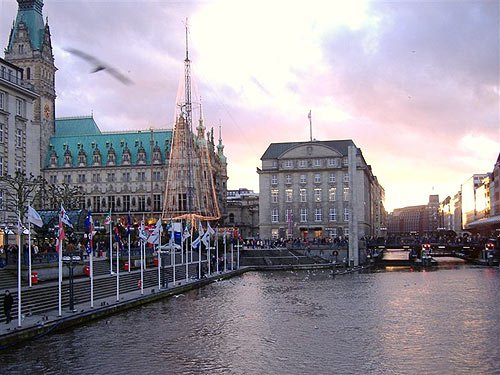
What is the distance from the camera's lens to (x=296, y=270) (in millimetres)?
104562

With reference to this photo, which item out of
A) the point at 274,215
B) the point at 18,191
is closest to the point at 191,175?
the point at 274,215

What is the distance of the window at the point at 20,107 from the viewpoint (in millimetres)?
78438

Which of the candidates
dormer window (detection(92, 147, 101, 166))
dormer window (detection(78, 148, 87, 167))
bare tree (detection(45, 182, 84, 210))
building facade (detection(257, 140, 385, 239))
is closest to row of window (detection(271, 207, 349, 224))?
building facade (detection(257, 140, 385, 239))

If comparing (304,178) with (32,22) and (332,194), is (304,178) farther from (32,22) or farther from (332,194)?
(32,22)

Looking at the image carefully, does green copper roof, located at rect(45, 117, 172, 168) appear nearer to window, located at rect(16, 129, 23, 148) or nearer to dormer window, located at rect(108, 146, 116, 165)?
dormer window, located at rect(108, 146, 116, 165)

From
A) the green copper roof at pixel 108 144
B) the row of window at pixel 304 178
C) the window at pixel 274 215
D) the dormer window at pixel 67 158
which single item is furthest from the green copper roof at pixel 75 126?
the window at pixel 274 215

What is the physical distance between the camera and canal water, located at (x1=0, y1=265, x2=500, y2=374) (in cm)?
2994

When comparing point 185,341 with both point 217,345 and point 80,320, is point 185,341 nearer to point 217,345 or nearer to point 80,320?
point 217,345

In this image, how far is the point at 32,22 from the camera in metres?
146

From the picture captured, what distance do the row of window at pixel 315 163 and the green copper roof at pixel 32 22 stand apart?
66.0 metres

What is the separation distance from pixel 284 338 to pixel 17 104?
55.5 meters

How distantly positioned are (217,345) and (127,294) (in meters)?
23.2

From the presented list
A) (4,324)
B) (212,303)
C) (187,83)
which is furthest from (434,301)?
(187,83)

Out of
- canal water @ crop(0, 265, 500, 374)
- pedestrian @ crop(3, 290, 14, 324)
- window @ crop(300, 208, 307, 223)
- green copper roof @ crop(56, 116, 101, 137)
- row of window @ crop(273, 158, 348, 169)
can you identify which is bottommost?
canal water @ crop(0, 265, 500, 374)
